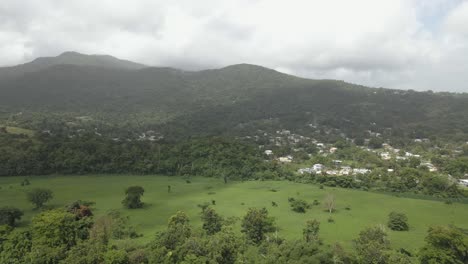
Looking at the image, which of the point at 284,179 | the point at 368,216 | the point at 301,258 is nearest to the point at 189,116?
the point at 284,179

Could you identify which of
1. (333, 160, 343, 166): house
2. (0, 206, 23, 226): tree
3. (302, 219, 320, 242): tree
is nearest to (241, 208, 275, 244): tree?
(302, 219, 320, 242): tree

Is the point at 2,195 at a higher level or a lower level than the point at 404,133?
lower

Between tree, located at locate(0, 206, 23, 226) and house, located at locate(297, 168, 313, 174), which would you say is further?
house, located at locate(297, 168, 313, 174)

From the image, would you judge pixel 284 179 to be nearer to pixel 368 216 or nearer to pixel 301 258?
pixel 368 216

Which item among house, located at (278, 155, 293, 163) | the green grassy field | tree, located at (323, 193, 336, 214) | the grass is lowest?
the green grassy field

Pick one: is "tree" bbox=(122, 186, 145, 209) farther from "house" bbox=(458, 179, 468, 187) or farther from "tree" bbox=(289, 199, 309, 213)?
"house" bbox=(458, 179, 468, 187)

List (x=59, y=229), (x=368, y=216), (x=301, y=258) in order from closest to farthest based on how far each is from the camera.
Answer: (x=301, y=258)
(x=59, y=229)
(x=368, y=216)
